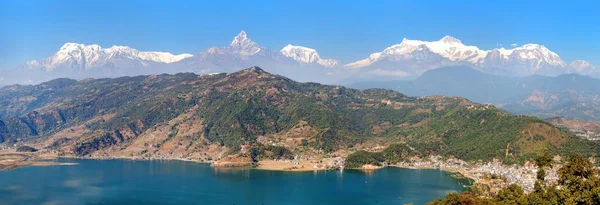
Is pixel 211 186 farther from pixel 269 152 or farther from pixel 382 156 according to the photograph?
pixel 382 156

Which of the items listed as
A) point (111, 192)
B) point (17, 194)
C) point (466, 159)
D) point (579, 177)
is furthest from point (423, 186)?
point (17, 194)

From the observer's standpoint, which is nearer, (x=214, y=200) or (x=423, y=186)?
(x=214, y=200)

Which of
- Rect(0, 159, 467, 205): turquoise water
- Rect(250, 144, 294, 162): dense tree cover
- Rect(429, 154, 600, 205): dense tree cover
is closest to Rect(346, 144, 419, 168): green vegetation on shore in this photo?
Rect(0, 159, 467, 205): turquoise water

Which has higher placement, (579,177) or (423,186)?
(579,177)

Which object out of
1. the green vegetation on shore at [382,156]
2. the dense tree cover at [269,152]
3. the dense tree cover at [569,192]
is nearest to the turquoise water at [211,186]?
the green vegetation on shore at [382,156]

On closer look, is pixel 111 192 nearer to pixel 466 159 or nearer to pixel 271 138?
pixel 271 138

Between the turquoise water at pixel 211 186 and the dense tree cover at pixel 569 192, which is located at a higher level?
the dense tree cover at pixel 569 192

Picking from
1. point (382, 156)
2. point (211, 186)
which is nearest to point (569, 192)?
point (211, 186)

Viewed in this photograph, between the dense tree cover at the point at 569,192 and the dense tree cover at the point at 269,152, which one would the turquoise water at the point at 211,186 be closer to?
the dense tree cover at the point at 269,152
